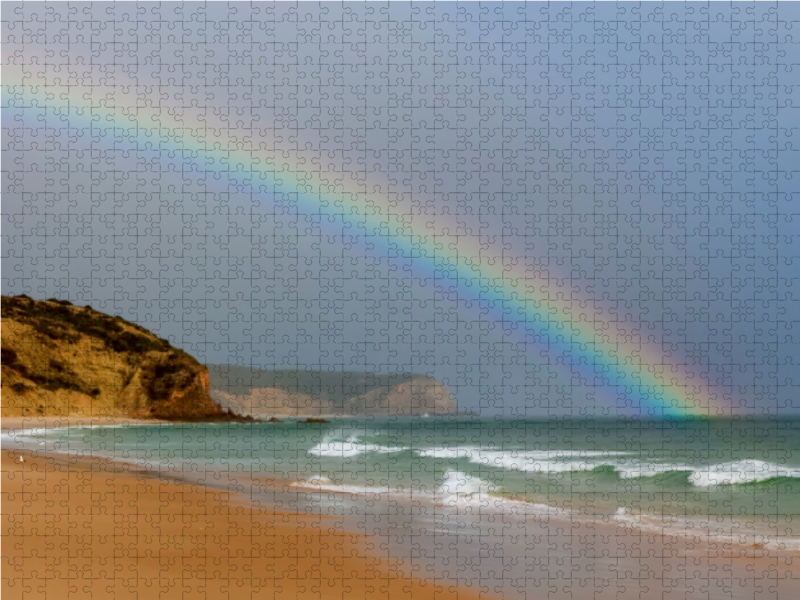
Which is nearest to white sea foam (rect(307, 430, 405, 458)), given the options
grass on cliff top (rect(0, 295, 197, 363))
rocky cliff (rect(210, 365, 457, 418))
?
grass on cliff top (rect(0, 295, 197, 363))

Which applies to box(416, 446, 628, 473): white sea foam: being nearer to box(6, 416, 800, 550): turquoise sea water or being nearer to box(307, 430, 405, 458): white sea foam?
box(6, 416, 800, 550): turquoise sea water

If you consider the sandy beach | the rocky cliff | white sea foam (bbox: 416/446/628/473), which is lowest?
the rocky cliff

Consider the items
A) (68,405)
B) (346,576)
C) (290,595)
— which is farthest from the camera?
(68,405)

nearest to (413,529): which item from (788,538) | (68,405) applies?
(788,538)

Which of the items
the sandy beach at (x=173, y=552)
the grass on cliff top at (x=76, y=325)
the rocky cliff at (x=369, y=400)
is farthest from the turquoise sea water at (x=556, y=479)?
the rocky cliff at (x=369, y=400)

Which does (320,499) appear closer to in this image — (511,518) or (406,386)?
(511,518)

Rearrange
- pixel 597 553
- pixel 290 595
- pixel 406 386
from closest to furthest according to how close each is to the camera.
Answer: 1. pixel 290 595
2. pixel 597 553
3. pixel 406 386
